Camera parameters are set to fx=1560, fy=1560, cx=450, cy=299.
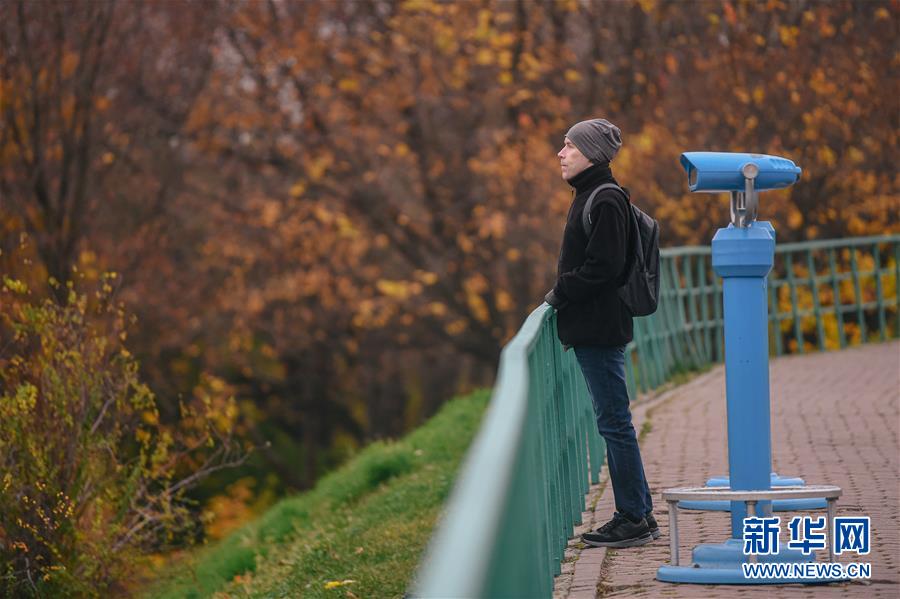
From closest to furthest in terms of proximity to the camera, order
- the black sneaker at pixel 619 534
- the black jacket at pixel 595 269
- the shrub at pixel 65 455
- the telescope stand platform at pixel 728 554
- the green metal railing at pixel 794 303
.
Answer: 1. the telescope stand platform at pixel 728 554
2. the black jacket at pixel 595 269
3. the black sneaker at pixel 619 534
4. the shrub at pixel 65 455
5. the green metal railing at pixel 794 303

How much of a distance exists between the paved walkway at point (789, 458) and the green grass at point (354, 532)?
1.19m

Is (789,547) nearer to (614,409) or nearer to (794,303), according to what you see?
(614,409)

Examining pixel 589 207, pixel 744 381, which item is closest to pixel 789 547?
pixel 744 381

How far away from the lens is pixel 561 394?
6.71 m

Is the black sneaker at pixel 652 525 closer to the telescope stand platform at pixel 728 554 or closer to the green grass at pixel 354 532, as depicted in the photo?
the telescope stand platform at pixel 728 554

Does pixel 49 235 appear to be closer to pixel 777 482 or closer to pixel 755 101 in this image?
pixel 755 101

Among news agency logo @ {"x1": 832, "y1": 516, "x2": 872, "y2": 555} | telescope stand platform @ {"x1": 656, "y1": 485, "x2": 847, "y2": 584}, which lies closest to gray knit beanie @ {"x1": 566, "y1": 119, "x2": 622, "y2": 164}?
telescope stand platform @ {"x1": 656, "y1": 485, "x2": 847, "y2": 584}

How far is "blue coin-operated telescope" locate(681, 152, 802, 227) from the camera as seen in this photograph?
19.0 feet

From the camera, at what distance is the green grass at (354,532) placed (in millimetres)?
8352

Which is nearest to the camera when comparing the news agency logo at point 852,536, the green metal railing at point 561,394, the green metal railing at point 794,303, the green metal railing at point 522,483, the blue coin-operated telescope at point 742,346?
the green metal railing at point 522,483

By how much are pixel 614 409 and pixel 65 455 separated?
424 cm

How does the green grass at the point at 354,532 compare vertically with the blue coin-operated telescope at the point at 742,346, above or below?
below

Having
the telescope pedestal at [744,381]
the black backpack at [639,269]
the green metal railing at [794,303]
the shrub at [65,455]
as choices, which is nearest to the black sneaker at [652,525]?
the telescope pedestal at [744,381]

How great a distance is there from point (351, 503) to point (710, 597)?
6612 mm
